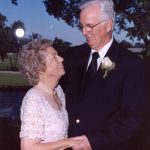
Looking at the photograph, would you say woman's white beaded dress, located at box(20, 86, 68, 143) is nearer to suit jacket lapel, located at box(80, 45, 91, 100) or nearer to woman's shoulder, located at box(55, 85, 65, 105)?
woman's shoulder, located at box(55, 85, 65, 105)

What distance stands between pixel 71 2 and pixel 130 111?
19292mm

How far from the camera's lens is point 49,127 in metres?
3.65

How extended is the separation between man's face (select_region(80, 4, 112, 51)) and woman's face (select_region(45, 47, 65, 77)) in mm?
315

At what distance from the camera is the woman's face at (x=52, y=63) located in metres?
3.80

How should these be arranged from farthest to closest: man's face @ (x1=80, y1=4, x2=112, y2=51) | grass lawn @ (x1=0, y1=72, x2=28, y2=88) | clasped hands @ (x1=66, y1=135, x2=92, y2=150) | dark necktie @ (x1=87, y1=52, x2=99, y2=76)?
grass lawn @ (x1=0, y1=72, x2=28, y2=88) → dark necktie @ (x1=87, y1=52, x2=99, y2=76) → man's face @ (x1=80, y1=4, x2=112, y2=51) → clasped hands @ (x1=66, y1=135, x2=92, y2=150)

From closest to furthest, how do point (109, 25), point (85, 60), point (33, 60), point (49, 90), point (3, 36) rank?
point (33, 60), point (49, 90), point (109, 25), point (85, 60), point (3, 36)

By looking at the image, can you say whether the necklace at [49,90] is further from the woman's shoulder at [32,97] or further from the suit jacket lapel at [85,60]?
the suit jacket lapel at [85,60]

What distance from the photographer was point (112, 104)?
3.86 meters

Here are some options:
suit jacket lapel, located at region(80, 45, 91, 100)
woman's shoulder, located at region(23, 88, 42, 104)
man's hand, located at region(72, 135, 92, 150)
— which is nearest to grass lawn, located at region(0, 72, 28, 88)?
suit jacket lapel, located at region(80, 45, 91, 100)

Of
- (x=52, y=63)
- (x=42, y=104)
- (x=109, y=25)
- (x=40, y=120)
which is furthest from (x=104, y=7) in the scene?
(x=40, y=120)

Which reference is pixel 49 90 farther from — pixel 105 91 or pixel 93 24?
pixel 93 24

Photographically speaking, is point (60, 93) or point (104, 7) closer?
point (104, 7)

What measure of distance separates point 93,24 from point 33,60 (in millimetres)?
598

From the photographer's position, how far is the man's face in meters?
3.91
